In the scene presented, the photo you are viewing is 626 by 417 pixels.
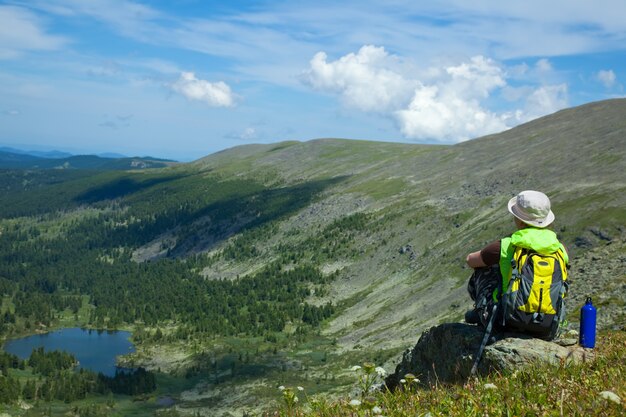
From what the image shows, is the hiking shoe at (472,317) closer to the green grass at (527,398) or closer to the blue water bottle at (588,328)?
the blue water bottle at (588,328)

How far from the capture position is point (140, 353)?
127m

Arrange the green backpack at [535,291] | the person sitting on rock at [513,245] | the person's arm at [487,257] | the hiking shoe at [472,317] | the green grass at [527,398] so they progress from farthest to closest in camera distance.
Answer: the hiking shoe at [472,317] → the person's arm at [487,257] → the person sitting on rock at [513,245] → the green backpack at [535,291] → the green grass at [527,398]

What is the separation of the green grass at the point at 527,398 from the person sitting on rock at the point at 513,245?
233 centimetres

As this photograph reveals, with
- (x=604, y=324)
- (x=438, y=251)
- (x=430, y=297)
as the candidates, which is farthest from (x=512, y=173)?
(x=604, y=324)

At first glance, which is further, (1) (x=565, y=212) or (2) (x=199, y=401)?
(1) (x=565, y=212)

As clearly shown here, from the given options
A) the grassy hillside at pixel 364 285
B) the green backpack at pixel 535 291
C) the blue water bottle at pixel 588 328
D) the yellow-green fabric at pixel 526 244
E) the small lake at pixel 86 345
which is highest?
the yellow-green fabric at pixel 526 244

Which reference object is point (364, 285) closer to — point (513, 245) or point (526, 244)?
point (513, 245)

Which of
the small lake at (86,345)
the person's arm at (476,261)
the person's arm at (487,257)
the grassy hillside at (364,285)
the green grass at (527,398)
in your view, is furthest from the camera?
the small lake at (86,345)

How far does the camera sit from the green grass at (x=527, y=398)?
7504mm

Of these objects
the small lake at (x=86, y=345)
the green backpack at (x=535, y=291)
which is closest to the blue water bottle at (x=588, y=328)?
the green backpack at (x=535, y=291)

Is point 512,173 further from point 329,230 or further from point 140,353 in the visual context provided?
point 140,353

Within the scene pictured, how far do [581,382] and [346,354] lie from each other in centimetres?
9243

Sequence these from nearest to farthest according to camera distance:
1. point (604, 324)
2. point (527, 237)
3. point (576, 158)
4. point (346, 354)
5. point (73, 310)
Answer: point (527, 237) → point (604, 324) → point (346, 354) → point (576, 158) → point (73, 310)

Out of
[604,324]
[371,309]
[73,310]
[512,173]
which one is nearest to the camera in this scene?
[604,324]
